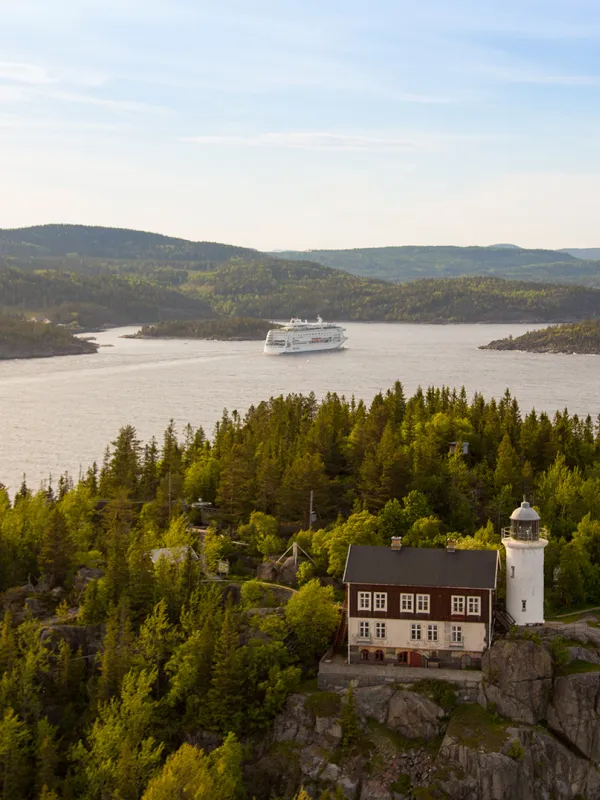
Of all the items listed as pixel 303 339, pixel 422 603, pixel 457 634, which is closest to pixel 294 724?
pixel 422 603

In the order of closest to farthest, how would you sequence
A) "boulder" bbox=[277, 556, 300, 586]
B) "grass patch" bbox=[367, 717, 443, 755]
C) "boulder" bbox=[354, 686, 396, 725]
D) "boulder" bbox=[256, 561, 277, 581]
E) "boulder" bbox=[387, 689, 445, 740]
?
"grass patch" bbox=[367, 717, 443, 755] → "boulder" bbox=[387, 689, 445, 740] → "boulder" bbox=[354, 686, 396, 725] → "boulder" bbox=[277, 556, 300, 586] → "boulder" bbox=[256, 561, 277, 581]

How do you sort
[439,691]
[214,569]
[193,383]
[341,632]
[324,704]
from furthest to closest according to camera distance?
[193,383] < [214,569] < [341,632] < [324,704] < [439,691]

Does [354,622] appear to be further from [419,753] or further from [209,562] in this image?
[209,562]

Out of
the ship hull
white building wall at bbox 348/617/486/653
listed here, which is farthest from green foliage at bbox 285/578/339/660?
the ship hull

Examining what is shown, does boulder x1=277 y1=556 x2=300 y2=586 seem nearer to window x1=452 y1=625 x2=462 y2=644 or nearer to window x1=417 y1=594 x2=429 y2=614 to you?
window x1=417 y1=594 x2=429 y2=614

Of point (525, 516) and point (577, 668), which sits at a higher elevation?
point (525, 516)

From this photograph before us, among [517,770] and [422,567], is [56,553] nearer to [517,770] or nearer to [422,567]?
[422,567]
